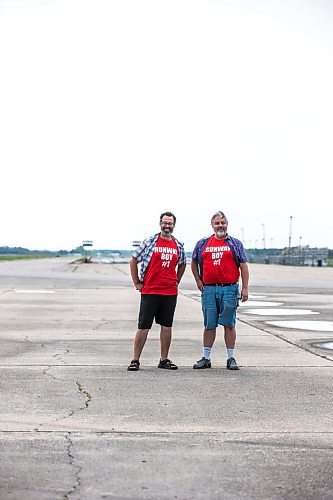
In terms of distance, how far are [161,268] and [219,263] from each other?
0.67 m

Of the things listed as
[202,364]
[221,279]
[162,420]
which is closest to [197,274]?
[221,279]

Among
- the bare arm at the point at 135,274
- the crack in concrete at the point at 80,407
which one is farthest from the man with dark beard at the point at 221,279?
the crack in concrete at the point at 80,407

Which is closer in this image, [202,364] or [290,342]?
[202,364]

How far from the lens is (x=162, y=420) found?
6773 millimetres

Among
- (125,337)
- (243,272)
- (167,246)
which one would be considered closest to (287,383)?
(243,272)

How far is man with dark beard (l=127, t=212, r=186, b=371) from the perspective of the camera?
31.7ft

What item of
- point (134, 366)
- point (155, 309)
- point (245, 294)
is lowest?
point (134, 366)

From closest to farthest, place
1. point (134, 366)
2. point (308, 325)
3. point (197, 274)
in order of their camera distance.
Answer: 1. point (134, 366)
2. point (197, 274)
3. point (308, 325)

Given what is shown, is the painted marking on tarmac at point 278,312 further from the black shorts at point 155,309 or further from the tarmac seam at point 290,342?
the black shorts at point 155,309

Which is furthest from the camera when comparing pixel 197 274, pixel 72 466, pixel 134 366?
pixel 197 274

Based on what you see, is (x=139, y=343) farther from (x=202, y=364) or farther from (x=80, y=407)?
(x=80, y=407)

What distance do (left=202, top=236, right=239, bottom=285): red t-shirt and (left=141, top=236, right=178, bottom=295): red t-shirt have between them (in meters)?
0.40

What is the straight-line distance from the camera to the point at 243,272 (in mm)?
9695

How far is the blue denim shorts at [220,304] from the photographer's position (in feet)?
31.9
